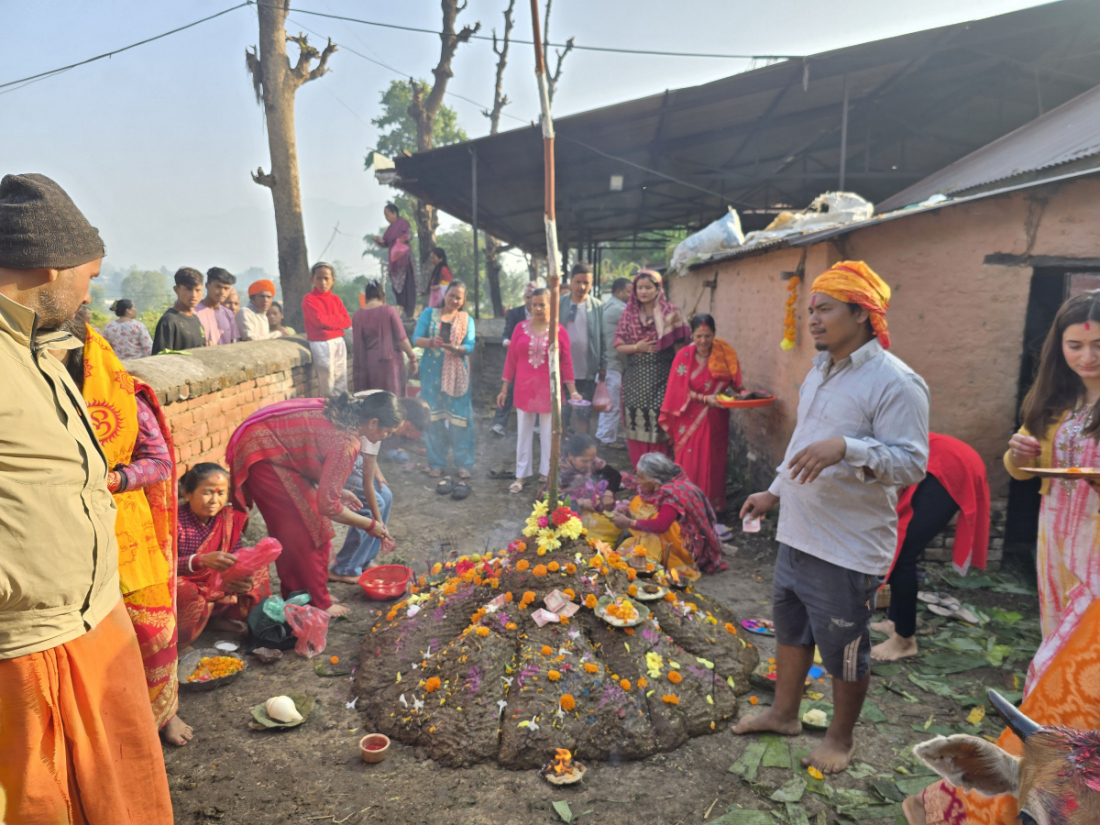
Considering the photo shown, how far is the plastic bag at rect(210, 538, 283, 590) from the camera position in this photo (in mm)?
3607

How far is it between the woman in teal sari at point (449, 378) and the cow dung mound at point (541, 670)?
3.77m

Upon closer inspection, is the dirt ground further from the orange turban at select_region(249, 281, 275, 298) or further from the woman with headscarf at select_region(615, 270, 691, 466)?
the orange turban at select_region(249, 281, 275, 298)

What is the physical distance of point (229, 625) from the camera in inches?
154

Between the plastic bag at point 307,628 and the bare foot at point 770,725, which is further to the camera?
the plastic bag at point 307,628

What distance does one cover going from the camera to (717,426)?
612cm

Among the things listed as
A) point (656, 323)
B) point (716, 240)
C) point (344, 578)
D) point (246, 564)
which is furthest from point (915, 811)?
point (716, 240)

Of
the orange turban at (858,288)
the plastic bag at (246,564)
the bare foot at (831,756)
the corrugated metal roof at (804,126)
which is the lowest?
the bare foot at (831,756)

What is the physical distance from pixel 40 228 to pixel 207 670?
9.07 feet

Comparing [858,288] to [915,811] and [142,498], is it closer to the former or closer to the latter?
[915,811]

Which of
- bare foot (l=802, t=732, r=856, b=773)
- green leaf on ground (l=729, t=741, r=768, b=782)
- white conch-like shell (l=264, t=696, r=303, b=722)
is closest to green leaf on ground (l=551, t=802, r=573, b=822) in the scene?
green leaf on ground (l=729, t=741, r=768, b=782)

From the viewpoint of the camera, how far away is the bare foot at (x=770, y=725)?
3.04m

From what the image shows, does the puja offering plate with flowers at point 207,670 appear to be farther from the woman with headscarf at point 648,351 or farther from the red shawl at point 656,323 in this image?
the red shawl at point 656,323

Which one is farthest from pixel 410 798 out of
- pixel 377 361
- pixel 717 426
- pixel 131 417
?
pixel 377 361

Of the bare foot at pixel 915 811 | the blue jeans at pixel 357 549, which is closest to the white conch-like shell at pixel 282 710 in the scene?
the blue jeans at pixel 357 549
